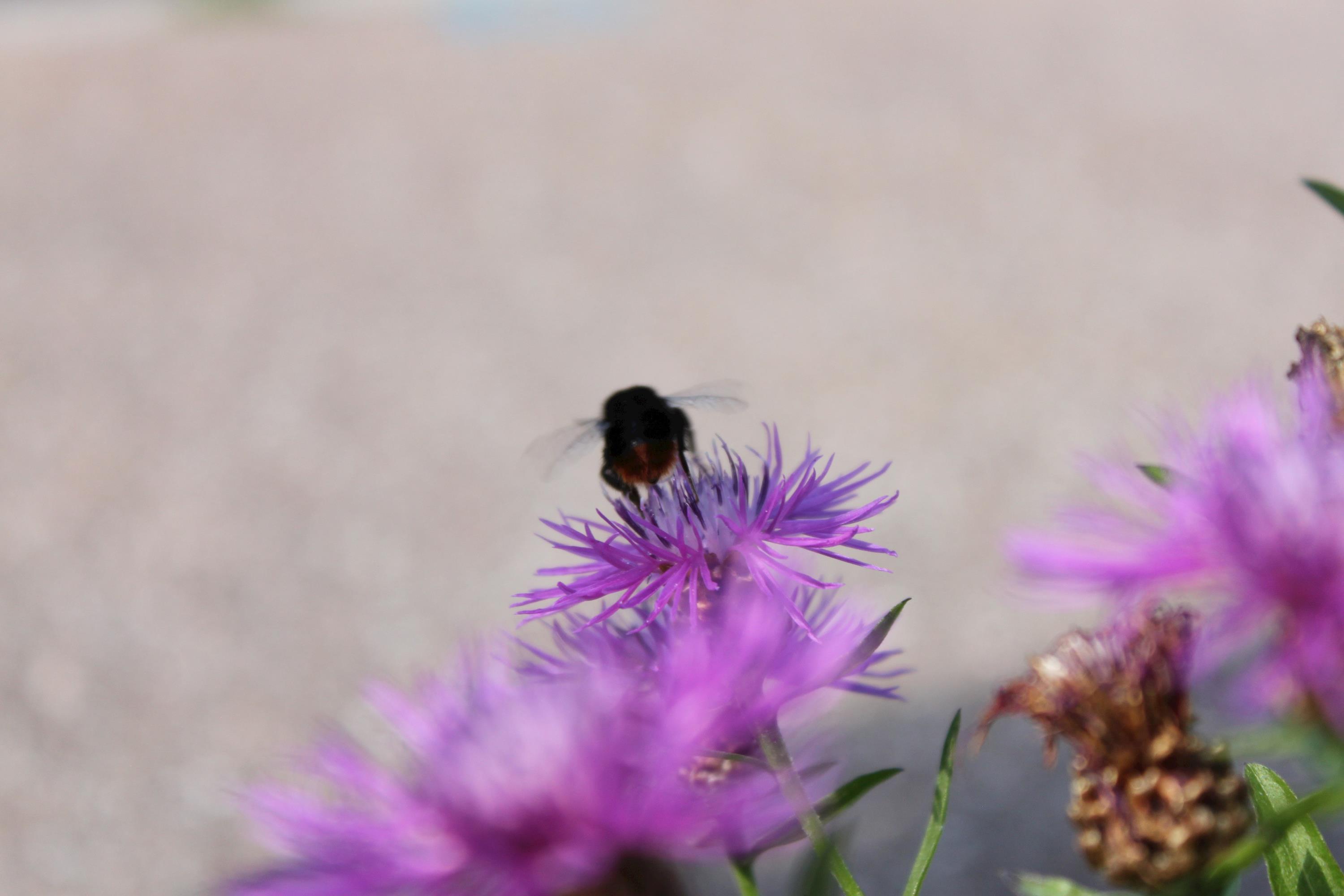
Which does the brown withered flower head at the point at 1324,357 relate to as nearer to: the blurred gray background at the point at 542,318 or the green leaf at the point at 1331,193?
the green leaf at the point at 1331,193

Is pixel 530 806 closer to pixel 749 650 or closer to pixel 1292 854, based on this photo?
pixel 749 650

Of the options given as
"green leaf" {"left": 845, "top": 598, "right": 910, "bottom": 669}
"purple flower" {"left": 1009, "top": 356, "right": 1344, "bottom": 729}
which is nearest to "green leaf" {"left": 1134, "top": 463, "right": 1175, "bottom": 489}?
"purple flower" {"left": 1009, "top": 356, "right": 1344, "bottom": 729}

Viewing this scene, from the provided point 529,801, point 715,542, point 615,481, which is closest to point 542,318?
point 615,481

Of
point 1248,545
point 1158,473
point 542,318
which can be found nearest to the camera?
point 1248,545

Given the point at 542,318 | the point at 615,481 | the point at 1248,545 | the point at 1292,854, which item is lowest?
the point at 1292,854

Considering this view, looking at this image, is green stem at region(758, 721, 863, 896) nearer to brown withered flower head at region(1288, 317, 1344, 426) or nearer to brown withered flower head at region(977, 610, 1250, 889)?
brown withered flower head at region(977, 610, 1250, 889)

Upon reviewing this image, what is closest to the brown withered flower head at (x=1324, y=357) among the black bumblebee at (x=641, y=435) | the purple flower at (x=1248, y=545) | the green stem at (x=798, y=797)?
the purple flower at (x=1248, y=545)

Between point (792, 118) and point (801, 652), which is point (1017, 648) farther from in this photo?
point (792, 118)

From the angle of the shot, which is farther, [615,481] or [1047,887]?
[615,481]
